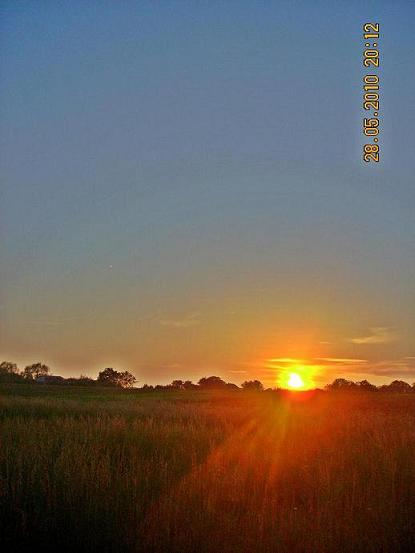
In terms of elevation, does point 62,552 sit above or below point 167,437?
below

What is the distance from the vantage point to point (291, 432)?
12.7 meters

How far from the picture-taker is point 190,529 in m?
5.47

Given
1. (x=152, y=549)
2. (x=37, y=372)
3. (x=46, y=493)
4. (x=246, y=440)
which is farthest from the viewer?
(x=37, y=372)

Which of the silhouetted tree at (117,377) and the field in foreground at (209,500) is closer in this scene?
the field in foreground at (209,500)

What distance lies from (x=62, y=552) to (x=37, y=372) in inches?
3533

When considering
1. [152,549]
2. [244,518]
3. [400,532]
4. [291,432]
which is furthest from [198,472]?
[291,432]

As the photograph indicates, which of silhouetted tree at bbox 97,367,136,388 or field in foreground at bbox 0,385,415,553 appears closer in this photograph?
field in foreground at bbox 0,385,415,553

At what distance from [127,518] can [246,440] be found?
5.81m

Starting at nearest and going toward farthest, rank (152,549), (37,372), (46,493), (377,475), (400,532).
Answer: (152,549), (400,532), (46,493), (377,475), (37,372)

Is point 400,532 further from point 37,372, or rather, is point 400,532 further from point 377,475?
point 37,372

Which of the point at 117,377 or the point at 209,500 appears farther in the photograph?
the point at 117,377

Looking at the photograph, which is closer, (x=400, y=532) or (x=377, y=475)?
(x=400, y=532)

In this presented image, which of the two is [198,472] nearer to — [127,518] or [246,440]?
[127,518]

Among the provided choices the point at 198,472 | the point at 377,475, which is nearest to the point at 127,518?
the point at 198,472
